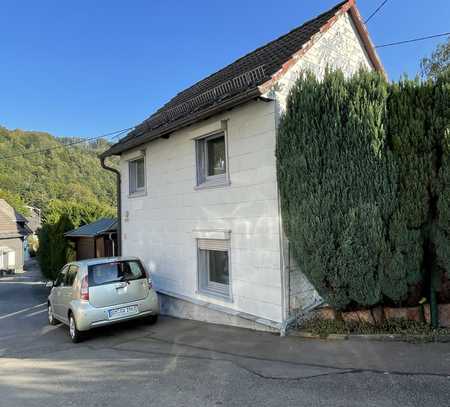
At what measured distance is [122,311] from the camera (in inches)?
276

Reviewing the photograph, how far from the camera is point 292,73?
6.54 meters

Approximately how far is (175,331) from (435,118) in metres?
6.05

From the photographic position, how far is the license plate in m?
6.89

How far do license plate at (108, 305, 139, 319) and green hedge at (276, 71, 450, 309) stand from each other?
3.88 metres

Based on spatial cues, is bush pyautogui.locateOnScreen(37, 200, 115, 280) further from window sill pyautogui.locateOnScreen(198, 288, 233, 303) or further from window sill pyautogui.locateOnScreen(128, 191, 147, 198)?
window sill pyautogui.locateOnScreen(198, 288, 233, 303)

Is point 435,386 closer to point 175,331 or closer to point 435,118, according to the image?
point 435,118

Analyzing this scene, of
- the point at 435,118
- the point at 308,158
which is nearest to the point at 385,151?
the point at 435,118

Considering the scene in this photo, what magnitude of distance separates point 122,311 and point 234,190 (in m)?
3.42

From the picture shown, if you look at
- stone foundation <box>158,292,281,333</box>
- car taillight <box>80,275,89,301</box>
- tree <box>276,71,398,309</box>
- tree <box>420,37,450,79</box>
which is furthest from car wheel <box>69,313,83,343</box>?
tree <box>420,37,450,79</box>

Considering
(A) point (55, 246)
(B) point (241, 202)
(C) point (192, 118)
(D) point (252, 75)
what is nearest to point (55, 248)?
(A) point (55, 246)

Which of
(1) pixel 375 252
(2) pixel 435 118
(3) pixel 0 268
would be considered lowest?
(3) pixel 0 268

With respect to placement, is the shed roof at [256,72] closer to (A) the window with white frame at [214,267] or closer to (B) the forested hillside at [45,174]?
(A) the window with white frame at [214,267]

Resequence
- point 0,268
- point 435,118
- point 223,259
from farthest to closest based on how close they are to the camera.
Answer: point 0,268 → point 223,259 → point 435,118

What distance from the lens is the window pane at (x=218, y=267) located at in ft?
24.8
